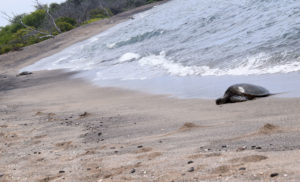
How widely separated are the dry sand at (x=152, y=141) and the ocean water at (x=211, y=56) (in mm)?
1201

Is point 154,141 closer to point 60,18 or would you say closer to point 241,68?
point 241,68

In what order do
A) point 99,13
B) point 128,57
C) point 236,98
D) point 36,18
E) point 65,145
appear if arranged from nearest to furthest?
point 65,145 → point 236,98 → point 128,57 → point 99,13 → point 36,18

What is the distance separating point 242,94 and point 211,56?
5.04m

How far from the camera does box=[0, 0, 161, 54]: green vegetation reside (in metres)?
37.3

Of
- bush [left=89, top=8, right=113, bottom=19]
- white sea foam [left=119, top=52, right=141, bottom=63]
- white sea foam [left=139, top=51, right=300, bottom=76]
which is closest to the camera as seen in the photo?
white sea foam [left=139, top=51, right=300, bottom=76]

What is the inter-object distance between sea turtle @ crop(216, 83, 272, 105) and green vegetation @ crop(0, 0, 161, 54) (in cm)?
2997

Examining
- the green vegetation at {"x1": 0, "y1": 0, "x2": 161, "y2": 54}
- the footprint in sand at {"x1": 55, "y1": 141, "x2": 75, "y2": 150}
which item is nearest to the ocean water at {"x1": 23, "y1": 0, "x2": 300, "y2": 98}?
the footprint in sand at {"x1": 55, "y1": 141, "x2": 75, "y2": 150}

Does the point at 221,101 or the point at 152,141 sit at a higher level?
the point at 152,141

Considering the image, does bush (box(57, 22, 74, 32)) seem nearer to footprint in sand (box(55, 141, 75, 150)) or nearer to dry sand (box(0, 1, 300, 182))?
dry sand (box(0, 1, 300, 182))

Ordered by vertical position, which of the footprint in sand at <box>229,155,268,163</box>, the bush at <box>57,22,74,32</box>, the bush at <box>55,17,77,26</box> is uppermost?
the bush at <box>55,17,77,26</box>

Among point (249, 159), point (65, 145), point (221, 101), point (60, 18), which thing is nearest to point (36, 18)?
point (60, 18)

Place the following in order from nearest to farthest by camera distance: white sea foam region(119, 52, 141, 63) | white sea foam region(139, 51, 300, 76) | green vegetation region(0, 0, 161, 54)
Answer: white sea foam region(139, 51, 300, 76), white sea foam region(119, 52, 141, 63), green vegetation region(0, 0, 161, 54)

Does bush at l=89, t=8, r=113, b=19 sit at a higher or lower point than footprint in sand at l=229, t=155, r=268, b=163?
higher

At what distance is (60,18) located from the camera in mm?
42875
